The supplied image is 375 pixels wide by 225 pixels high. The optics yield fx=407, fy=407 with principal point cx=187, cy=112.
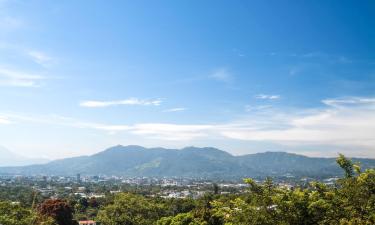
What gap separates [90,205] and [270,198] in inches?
2265

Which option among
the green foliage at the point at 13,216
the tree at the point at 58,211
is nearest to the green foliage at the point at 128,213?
the tree at the point at 58,211

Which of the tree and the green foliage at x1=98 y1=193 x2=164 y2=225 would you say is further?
the tree

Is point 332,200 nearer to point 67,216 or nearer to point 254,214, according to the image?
point 254,214

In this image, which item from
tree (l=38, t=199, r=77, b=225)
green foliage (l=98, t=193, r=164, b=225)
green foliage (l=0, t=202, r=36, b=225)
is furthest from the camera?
tree (l=38, t=199, r=77, b=225)

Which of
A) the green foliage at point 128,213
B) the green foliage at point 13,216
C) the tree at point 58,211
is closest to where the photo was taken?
the green foliage at point 13,216

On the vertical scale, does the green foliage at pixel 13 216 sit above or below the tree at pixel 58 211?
above

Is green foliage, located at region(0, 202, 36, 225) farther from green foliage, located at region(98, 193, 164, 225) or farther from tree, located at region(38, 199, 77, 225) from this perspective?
tree, located at region(38, 199, 77, 225)

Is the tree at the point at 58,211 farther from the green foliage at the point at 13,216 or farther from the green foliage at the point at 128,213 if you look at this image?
the green foliage at the point at 13,216

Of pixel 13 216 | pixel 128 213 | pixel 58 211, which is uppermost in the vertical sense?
pixel 13 216

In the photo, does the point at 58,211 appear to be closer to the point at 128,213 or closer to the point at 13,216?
the point at 128,213

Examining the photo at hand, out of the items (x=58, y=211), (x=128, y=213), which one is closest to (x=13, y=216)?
(x=128, y=213)

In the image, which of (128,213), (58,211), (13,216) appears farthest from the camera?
(58,211)

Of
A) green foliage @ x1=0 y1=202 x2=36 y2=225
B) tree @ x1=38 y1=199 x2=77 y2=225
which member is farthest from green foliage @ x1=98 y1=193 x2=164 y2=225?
green foliage @ x1=0 y1=202 x2=36 y2=225

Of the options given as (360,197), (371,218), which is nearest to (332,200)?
(360,197)
